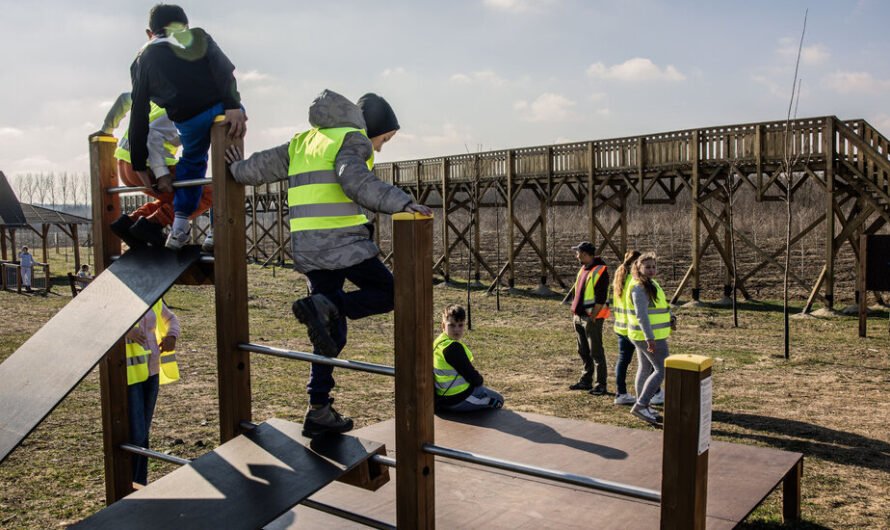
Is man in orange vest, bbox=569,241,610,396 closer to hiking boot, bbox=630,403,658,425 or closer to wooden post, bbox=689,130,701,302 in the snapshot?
hiking boot, bbox=630,403,658,425

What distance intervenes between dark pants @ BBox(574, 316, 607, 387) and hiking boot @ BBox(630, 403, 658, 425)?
4.22ft

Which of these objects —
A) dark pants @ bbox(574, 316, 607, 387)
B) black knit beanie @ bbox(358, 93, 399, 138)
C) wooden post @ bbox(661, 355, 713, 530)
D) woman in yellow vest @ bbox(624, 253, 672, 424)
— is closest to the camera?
wooden post @ bbox(661, 355, 713, 530)

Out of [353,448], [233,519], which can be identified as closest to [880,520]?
[353,448]

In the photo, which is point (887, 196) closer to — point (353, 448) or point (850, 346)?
point (850, 346)

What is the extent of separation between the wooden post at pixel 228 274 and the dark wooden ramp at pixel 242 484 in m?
0.27

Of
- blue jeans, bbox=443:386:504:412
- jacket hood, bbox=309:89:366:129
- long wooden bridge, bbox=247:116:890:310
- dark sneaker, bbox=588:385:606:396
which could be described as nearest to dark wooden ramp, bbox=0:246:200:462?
jacket hood, bbox=309:89:366:129

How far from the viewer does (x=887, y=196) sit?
Result: 15.0 meters

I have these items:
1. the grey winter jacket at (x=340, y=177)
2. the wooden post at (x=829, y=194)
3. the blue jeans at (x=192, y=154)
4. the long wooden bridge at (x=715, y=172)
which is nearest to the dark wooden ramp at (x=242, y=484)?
the grey winter jacket at (x=340, y=177)

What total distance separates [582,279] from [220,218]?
6.33 m

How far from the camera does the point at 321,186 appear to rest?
3.23m

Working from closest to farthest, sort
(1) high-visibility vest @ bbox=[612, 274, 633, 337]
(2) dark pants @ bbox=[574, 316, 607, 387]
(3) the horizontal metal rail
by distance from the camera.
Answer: (3) the horizontal metal rail, (1) high-visibility vest @ bbox=[612, 274, 633, 337], (2) dark pants @ bbox=[574, 316, 607, 387]

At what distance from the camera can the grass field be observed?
6074mm

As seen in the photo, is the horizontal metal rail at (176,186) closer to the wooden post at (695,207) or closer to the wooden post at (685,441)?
the wooden post at (685,441)

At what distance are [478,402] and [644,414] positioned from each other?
6.62 feet
